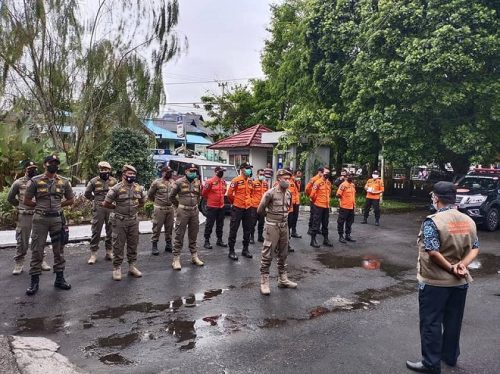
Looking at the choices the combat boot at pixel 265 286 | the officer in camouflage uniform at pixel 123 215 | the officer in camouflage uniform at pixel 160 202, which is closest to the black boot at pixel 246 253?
the officer in camouflage uniform at pixel 160 202

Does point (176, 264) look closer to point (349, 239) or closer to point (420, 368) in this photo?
point (420, 368)

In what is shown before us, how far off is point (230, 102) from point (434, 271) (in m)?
29.5

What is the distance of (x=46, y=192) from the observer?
6605mm

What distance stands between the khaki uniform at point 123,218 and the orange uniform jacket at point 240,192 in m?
2.57

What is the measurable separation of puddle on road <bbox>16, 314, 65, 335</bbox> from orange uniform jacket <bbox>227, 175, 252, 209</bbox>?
4.59 m

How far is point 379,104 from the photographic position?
17188 mm

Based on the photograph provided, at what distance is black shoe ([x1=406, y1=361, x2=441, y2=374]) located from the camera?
166 inches

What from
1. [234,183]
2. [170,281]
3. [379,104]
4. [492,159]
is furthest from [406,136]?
[170,281]

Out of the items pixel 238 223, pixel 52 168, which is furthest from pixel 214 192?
pixel 52 168

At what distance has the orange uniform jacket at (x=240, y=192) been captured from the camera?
371 inches

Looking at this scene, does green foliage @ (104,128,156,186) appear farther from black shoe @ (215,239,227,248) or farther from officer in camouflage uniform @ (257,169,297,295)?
officer in camouflage uniform @ (257,169,297,295)

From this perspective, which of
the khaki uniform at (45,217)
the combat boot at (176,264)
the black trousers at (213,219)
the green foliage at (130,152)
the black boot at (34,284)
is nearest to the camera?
the black boot at (34,284)

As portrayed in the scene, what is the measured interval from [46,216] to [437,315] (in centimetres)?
547

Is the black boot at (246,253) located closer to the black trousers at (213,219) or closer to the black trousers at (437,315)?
the black trousers at (213,219)
